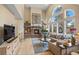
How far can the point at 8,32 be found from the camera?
2.85 meters

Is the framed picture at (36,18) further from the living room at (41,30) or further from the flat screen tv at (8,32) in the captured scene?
the flat screen tv at (8,32)

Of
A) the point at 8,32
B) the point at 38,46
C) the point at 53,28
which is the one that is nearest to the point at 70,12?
the point at 53,28

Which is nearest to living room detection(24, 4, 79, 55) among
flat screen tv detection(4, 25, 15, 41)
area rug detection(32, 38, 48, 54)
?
area rug detection(32, 38, 48, 54)

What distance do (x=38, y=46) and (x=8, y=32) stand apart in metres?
0.73

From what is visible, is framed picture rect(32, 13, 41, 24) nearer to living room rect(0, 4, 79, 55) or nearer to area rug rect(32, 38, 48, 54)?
living room rect(0, 4, 79, 55)

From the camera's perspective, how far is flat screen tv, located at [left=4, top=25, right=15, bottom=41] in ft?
9.11

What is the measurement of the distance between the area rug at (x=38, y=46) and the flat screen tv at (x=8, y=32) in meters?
0.50

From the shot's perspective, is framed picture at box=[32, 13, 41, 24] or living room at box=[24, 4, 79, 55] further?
framed picture at box=[32, 13, 41, 24]

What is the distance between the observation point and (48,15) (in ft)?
9.45

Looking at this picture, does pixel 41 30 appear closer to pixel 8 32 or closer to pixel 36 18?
pixel 36 18

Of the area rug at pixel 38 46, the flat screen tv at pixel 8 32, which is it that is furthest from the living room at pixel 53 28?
the flat screen tv at pixel 8 32

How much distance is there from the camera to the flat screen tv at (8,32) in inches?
109

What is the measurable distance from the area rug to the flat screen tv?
498 millimetres

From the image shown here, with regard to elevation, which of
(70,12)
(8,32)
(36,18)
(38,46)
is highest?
(70,12)
